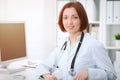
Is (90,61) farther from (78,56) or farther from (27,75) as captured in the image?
(27,75)

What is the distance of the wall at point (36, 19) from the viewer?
325 cm

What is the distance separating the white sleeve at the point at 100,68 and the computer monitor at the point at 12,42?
95cm

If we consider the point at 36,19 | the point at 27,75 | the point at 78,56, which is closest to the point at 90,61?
the point at 78,56

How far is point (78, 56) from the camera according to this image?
5.36ft

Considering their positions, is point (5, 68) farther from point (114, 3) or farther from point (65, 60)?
point (114, 3)

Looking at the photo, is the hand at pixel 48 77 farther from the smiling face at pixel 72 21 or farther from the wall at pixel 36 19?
the wall at pixel 36 19

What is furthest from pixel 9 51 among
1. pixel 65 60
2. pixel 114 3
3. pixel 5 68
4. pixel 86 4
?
pixel 114 3

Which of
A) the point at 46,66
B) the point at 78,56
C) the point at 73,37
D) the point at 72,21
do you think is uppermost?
the point at 72,21

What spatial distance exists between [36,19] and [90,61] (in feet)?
6.22

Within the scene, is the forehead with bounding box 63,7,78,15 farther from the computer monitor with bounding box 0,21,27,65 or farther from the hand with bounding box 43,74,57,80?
the computer monitor with bounding box 0,21,27,65

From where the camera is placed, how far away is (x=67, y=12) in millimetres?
1728

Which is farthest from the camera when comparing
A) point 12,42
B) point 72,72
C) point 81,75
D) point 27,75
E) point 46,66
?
point 12,42

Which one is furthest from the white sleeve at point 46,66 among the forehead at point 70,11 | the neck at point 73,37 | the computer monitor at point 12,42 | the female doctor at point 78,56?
the computer monitor at point 12,42

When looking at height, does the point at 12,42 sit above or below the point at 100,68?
above
